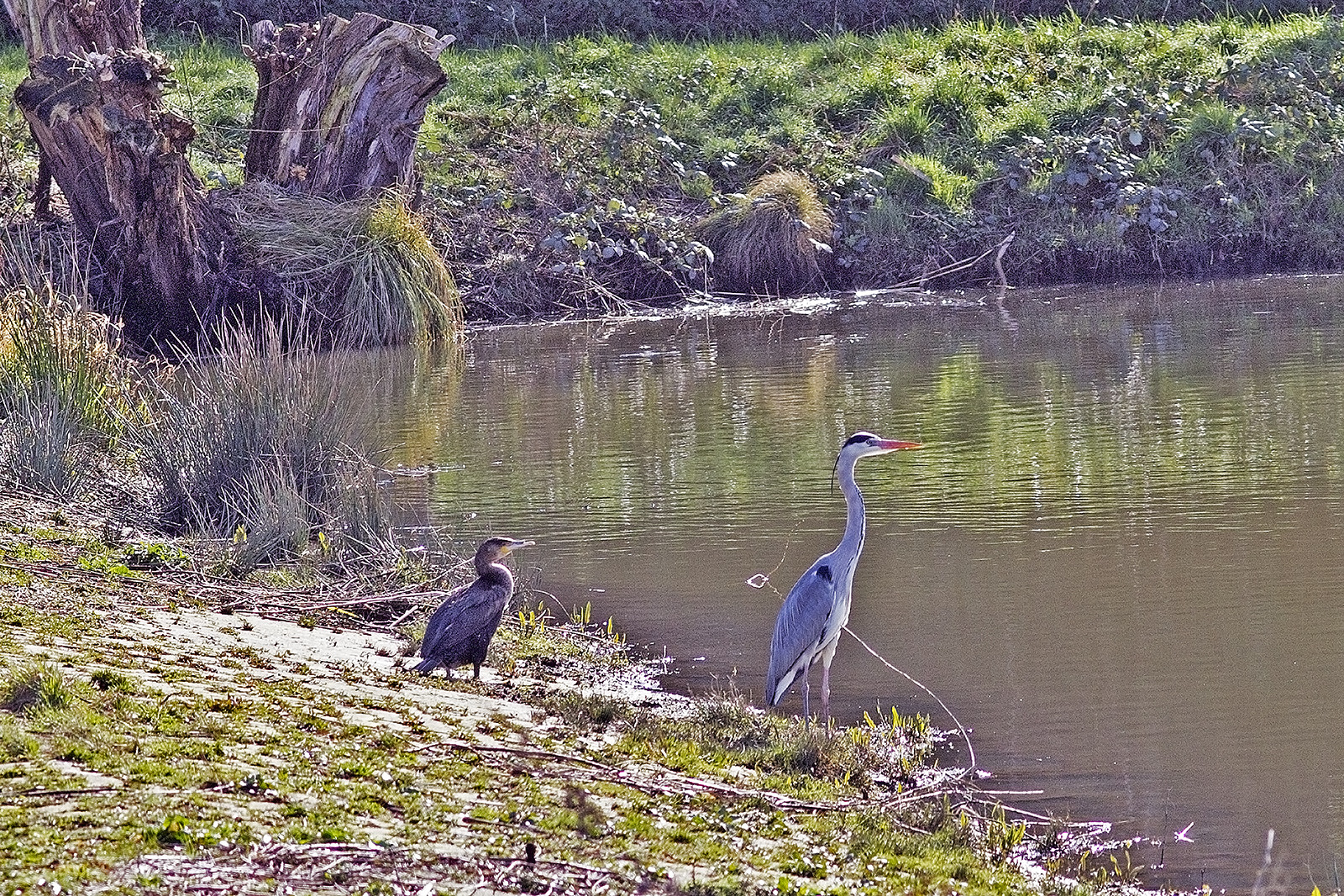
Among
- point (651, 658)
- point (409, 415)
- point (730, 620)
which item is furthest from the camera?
point (409, 415)

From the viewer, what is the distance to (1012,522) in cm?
932

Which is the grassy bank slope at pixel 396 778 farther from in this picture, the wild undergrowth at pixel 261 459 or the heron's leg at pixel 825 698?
the wild undergrowth at pixel 261 459

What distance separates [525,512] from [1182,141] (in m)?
15.3

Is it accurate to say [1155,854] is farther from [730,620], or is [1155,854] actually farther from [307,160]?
[307,160]

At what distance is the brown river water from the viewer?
595 cm

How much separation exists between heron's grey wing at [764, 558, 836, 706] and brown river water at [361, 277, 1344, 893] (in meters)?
0.40

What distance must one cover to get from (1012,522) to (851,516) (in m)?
2.40

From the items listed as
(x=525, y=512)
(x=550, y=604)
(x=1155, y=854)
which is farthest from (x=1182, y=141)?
(x=1155, y=854)

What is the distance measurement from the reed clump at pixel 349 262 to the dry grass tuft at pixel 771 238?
4.35 m

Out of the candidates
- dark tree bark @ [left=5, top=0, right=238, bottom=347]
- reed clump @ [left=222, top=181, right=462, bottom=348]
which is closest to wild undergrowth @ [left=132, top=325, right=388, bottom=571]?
dark tree bark @ [left=5, top=0, right=238, bottom=347]

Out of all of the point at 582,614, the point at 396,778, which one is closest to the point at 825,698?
the point at 582,614

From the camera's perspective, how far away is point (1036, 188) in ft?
72.0

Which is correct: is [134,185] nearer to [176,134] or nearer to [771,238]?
[176,134]

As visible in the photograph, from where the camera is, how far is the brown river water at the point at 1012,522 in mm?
5949
